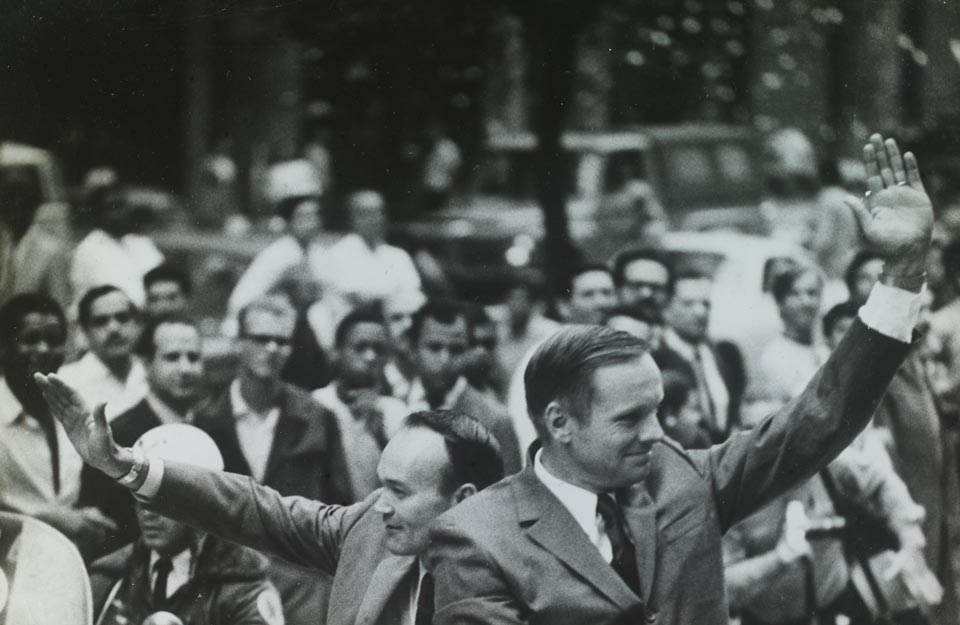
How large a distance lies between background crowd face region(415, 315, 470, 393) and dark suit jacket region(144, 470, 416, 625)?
44cm

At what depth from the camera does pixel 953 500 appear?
4910mm

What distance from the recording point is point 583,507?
4.38 metres

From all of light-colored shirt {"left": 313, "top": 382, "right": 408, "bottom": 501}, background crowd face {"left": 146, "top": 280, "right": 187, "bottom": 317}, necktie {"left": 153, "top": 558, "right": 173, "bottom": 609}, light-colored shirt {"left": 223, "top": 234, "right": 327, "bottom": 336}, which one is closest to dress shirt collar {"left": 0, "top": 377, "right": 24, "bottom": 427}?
background crowd face {"left": 146, "top": 280, "right": 187, "bottom": 317}

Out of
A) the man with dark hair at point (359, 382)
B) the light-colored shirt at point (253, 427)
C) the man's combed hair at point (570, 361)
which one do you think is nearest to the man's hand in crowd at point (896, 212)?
the man's combed hair at point (570, 361)

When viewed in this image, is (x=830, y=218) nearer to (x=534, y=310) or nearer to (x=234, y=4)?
(x=534, y=310)

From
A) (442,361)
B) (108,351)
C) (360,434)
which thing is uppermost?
(108,351)

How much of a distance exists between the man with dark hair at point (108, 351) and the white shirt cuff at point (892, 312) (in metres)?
2.49

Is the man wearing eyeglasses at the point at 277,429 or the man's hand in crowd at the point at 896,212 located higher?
the man's hand in crowd at the point at 896,212

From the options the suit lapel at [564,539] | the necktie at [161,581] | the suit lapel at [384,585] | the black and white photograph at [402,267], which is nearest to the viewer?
the suit lapel at [564,539]

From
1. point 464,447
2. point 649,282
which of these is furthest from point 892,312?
point 464,447

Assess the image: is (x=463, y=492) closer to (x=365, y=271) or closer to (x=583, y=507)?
(x=583, y=507)

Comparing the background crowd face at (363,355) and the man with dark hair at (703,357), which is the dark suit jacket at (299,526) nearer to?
the background crowd face at (363,355)

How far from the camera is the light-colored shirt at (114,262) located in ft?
15.4

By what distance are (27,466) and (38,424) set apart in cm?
16
